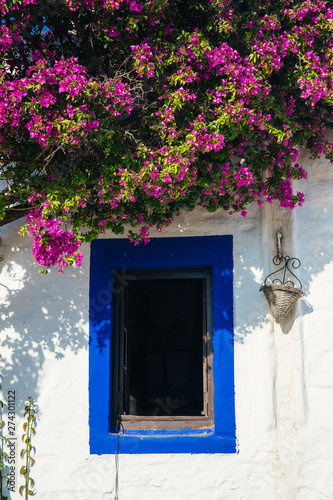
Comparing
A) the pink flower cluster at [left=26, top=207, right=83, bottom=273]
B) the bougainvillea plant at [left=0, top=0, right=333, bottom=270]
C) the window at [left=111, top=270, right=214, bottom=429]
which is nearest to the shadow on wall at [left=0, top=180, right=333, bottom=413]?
the bougainvillea plant at [left=0, top=0, right=333, bottom=270]

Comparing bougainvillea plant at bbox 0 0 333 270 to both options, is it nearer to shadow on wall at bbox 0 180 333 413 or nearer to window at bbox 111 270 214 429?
shadow on wall at bbox 0 180 333 413

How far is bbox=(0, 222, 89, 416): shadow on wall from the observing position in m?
4.45

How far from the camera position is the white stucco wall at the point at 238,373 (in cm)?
415

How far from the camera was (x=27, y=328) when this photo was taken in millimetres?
4496

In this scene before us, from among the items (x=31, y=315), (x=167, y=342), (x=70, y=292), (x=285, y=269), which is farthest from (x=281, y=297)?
(x=167, y=342)

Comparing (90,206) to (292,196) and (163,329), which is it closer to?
(292,196)

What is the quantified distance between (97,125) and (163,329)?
5.01 meters

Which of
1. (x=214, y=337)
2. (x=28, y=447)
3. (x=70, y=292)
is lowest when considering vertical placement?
(x=28, y=447)

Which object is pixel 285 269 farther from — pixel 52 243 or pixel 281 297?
pixel 52 243

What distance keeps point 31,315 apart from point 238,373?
1537 millimetres

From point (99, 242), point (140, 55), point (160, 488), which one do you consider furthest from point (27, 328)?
point (140, 55)

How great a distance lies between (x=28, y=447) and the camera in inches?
170

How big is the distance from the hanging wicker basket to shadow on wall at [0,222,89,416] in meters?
1.31

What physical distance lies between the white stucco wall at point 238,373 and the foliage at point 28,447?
4 cm
